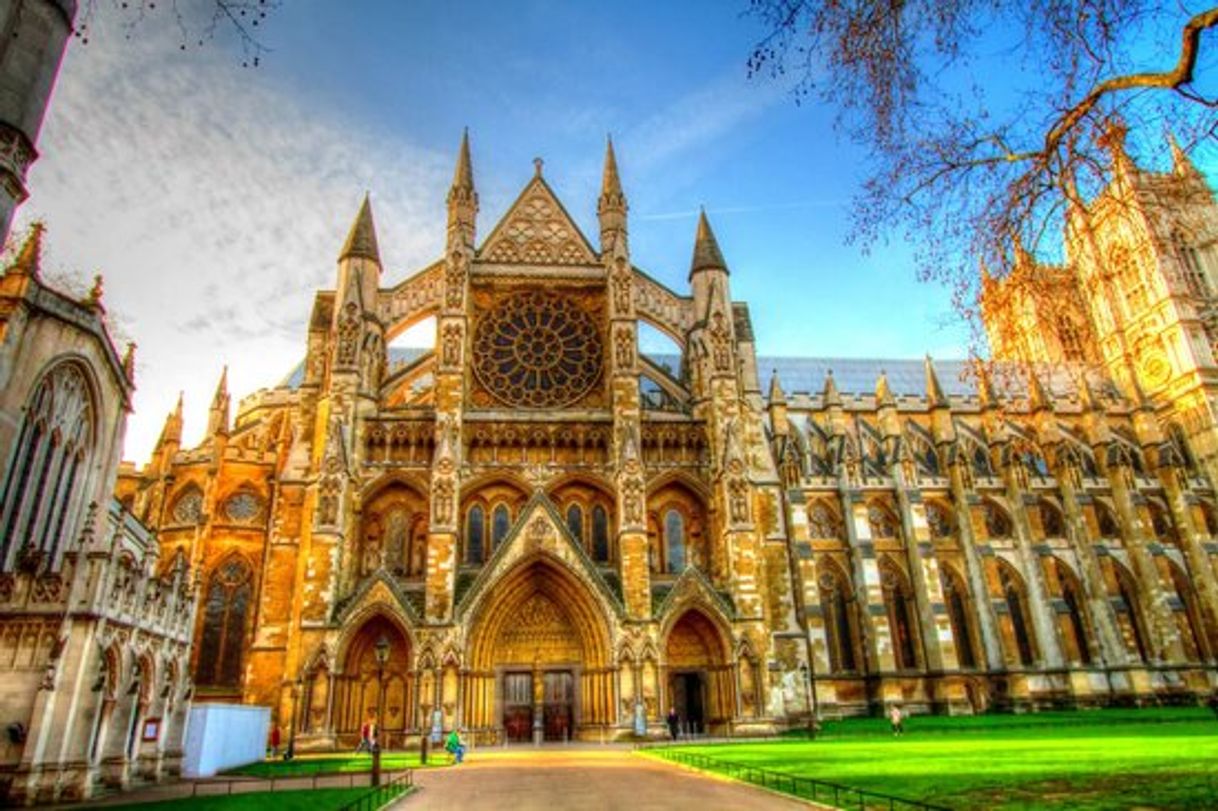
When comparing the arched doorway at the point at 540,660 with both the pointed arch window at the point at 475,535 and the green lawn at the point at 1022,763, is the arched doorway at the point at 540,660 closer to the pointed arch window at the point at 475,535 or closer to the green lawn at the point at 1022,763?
the pointed arch window at the point at 475,535

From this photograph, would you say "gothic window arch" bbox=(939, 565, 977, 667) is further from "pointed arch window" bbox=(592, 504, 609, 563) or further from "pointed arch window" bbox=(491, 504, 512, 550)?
"pointed arch window" bbox=(491, 504, 512, 550)

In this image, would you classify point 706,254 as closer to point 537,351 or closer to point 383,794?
point 537,351

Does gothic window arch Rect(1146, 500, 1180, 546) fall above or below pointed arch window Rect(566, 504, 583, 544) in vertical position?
above

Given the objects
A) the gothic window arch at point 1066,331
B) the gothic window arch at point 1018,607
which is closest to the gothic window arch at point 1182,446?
the gothic window arch at point 1018,607

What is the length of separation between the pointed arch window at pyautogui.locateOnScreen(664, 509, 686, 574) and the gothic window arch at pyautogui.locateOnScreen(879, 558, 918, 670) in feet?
47.9

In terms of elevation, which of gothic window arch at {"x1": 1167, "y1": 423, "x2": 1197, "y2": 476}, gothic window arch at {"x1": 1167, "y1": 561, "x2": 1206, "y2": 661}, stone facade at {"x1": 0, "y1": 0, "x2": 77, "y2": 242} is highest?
gothic window arch at {"x1": 1167, "y1": 423, "x2": 1197, "y2": 476}

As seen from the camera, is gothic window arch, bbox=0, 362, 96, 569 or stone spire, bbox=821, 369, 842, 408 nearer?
gothic window arch, bbox=0, 362, 96, 569

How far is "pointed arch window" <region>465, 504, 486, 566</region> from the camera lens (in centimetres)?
2922

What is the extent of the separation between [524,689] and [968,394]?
39.2 m

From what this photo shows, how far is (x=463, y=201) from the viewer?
33719mm

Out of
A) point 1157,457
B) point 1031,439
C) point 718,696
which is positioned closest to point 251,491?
point 718,696

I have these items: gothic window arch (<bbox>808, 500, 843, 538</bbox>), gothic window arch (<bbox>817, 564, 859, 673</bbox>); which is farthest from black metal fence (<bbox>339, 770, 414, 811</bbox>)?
gothic window arch (<bbox>808, 500, 843, 538</bbox>)

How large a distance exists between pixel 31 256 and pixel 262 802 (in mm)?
12104

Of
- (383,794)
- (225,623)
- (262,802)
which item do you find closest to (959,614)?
(225,623)
